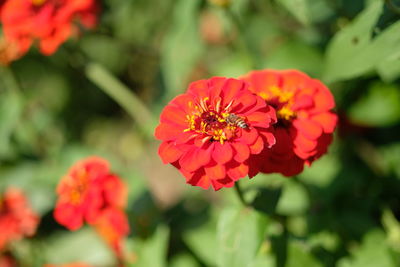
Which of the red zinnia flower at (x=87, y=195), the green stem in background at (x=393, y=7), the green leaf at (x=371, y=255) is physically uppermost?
the red zinnia flower at (x=87, y=195)

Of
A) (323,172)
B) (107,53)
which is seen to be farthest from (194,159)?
(107,53)

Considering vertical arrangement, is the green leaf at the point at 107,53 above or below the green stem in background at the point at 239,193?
above

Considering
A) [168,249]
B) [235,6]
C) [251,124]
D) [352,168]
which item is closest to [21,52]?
[235,6]

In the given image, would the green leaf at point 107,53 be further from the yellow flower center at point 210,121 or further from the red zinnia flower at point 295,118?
the yellow flower center at point 210,121

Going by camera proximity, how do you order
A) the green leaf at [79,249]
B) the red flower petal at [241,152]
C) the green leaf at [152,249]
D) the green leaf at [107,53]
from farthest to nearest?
the green leaf at [107,53]
the green leaf at [79,249]
the green leaf at [152,249]
the red flower petal at [241,152]

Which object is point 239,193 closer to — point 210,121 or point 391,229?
point 210,121

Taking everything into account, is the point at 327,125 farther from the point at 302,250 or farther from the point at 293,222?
the point at 293,222

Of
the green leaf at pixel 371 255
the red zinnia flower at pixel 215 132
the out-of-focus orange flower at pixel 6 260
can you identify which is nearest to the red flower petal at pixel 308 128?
the red zinnia flower at pixel 215 132

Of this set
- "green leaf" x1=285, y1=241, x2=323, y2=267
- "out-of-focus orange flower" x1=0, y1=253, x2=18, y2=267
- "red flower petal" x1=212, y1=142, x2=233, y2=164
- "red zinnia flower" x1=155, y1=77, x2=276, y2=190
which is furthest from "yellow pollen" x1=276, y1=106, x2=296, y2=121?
"out-of-focus orange flower" x1=0, y1=253, x2=18, y2=267
